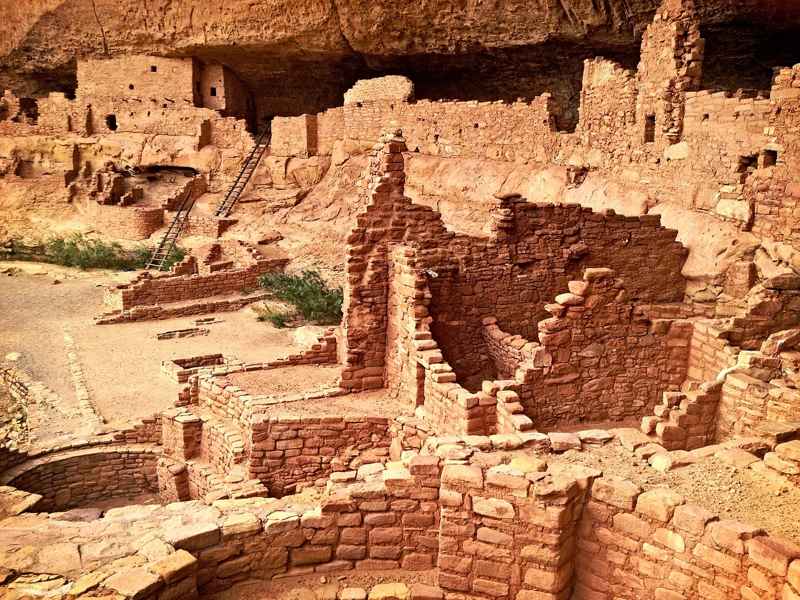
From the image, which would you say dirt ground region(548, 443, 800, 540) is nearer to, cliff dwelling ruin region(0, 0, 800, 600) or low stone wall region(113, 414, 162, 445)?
cliff dwelling ruin region(0, 0, 800, 600)

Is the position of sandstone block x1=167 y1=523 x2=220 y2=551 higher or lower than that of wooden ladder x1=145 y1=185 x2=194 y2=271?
higher

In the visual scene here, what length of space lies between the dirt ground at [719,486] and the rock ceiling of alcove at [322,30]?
10300mm

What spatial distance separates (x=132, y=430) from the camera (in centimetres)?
848

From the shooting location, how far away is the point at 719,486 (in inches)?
147

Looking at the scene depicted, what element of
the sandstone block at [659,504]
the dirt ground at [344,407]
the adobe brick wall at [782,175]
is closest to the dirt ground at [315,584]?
the sandstone block at [659,504]

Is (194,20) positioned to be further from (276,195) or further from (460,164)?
(460,164)

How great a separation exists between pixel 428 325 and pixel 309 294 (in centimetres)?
786

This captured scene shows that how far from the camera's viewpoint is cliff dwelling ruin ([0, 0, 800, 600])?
3.68m

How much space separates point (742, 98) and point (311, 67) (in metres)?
14.9

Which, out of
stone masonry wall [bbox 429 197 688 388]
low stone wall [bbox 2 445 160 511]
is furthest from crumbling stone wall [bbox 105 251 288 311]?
stone masonry wall [bbox 429 197 688 388]

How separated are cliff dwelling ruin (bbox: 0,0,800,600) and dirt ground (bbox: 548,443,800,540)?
2 cm

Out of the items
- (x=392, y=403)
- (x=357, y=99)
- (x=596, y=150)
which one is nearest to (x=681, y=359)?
(x=392, y=403)

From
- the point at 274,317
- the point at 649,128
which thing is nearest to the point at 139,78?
the point at 274,317

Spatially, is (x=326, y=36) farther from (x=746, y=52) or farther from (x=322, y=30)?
(x=746, y=52)
